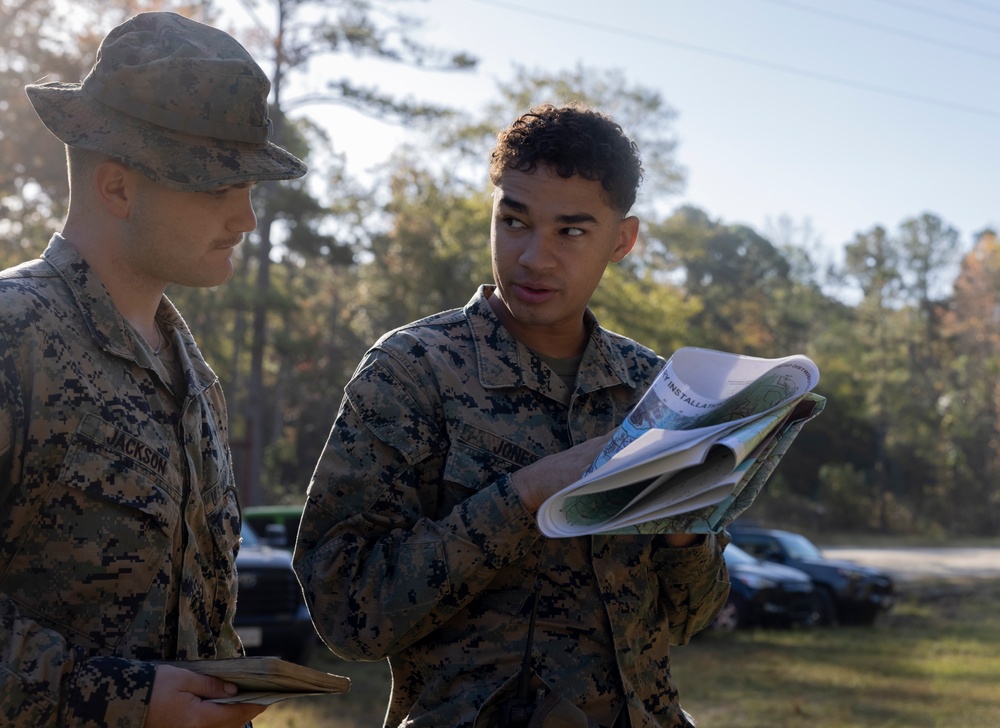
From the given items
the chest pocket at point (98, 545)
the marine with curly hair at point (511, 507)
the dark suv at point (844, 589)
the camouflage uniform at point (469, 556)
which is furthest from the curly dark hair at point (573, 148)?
the dark suv at point (844, 589)

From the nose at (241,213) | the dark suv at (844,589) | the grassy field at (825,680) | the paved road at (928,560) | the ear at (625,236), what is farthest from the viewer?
the paved road at (928,560)

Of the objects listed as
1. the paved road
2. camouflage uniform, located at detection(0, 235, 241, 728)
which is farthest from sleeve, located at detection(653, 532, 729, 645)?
the paved road

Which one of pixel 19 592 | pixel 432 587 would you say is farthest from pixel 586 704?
pixel 19 592

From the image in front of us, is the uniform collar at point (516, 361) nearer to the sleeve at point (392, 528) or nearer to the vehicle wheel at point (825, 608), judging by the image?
the sleeve at point (392, 528)

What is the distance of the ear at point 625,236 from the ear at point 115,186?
113 centimetres

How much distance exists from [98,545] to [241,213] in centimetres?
73

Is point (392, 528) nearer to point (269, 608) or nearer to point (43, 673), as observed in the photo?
point (43, 673)

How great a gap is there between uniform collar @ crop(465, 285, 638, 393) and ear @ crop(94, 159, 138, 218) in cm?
78

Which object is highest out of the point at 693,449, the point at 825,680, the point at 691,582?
the point at 693,449

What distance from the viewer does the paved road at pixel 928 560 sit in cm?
2569

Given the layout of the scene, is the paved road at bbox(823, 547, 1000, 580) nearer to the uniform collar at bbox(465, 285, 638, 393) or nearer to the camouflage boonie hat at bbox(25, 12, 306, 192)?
the uniform collar at bbox(465, 285, 638, 393)

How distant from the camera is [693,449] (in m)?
1.94

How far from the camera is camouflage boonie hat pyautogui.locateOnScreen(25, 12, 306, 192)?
7.23 feet

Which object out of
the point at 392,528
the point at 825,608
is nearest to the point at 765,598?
the point at 825,608
